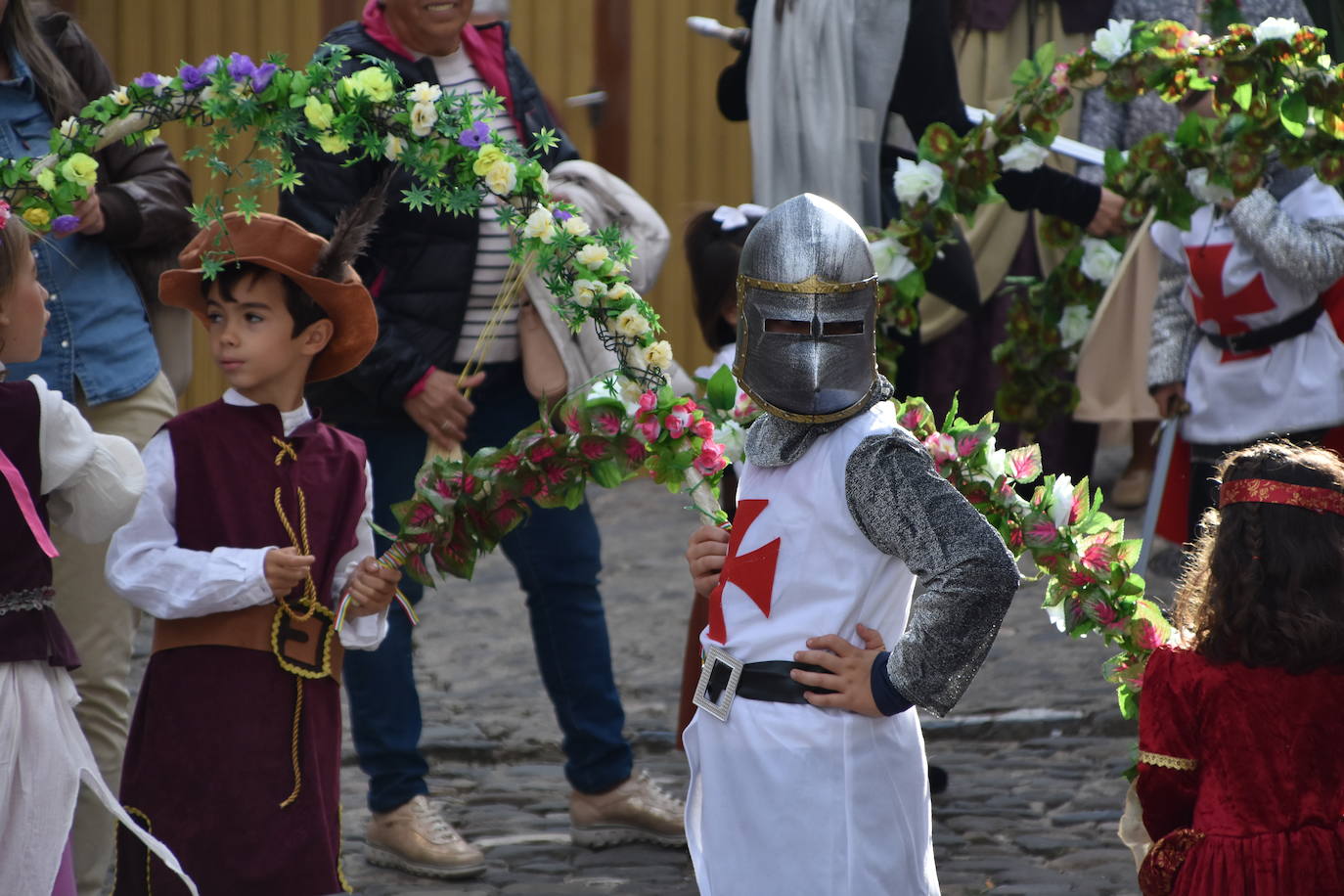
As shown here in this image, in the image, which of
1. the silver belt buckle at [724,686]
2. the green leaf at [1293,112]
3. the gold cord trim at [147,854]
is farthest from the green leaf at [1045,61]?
the gold cord trim at [147,854]

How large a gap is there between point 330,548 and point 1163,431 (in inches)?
114

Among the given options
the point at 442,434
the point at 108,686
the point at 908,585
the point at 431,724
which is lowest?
the point at 431,724

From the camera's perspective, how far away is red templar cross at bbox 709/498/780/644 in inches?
126

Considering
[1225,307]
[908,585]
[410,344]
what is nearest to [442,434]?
[410,344]

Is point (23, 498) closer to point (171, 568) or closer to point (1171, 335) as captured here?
point (171, 568)

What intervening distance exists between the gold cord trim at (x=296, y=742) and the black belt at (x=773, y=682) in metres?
1.12

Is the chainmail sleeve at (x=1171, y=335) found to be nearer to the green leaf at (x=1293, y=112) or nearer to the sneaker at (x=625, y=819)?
the green leaf at (x=1293, y=112)

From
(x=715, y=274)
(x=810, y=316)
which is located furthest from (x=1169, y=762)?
(x=715, y=274)

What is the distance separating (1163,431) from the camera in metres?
5.93

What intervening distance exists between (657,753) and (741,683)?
2859mm

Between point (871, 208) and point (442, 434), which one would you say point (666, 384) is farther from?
point (871, 208)

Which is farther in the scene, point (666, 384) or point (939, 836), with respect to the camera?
point (939, 836)

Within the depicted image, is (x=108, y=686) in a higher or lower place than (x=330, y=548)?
lower

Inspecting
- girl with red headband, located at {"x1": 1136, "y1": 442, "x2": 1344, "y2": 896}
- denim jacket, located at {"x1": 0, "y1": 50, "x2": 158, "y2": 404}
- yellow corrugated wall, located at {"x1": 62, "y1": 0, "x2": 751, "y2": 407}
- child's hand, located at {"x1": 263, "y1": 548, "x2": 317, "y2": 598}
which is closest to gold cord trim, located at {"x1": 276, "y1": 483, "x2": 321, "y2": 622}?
child's hand, located at {"x1": 263, "y1": 548, "x2": 317, "y2": 598}
